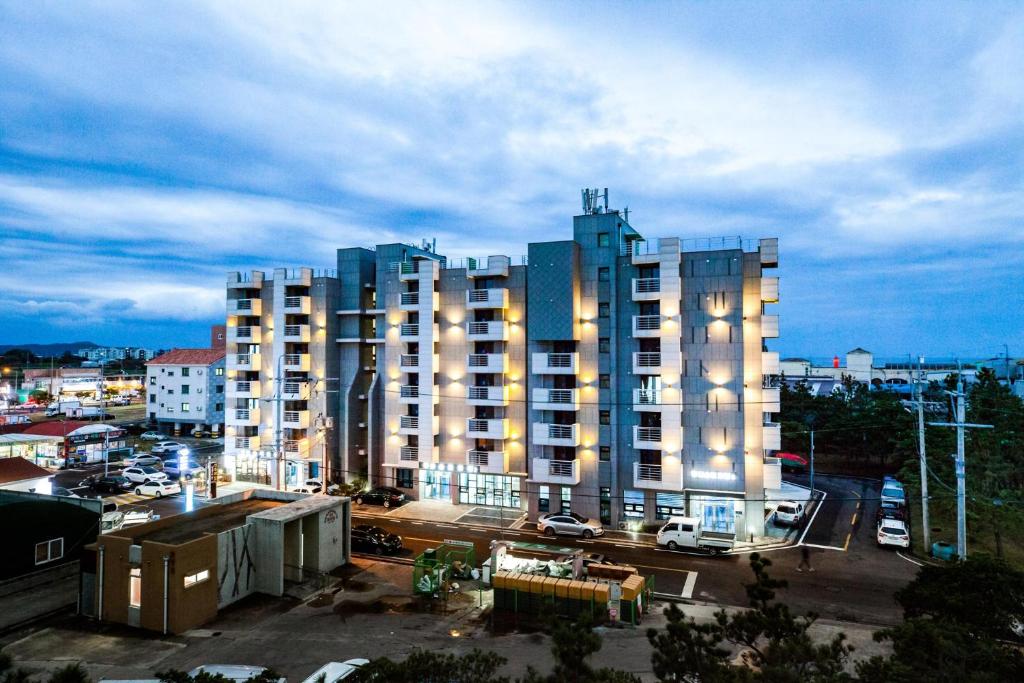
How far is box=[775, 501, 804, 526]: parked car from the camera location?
37.8 metres

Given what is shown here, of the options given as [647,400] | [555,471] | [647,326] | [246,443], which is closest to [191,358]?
[246,443]

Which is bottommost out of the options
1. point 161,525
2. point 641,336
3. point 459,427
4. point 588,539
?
point 588,539

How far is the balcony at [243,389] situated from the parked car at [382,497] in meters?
14.4

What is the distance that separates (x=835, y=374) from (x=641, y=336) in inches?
4762

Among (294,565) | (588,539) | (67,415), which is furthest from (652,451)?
(67,415)

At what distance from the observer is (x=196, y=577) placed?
2353cm

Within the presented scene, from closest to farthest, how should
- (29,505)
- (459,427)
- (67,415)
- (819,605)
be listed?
1. (819,605)
2. (29,505)
3. (459,427)
4. (67,415)

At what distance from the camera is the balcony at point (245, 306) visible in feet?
166

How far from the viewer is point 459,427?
142 ft

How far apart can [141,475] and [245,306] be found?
1653 centimetres

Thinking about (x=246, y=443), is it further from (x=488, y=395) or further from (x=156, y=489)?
(x=488, y=395)

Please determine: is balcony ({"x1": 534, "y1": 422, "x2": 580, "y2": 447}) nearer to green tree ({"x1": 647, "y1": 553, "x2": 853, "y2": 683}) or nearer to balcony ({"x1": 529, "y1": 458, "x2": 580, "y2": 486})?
balcony ({"x1": 529, "y1": 458, "x2": 580, "y2": 486})

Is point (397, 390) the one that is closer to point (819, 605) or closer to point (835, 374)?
point (819, 605)

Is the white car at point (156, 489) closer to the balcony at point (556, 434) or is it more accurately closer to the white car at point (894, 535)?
the balcony at point (556, 434)
